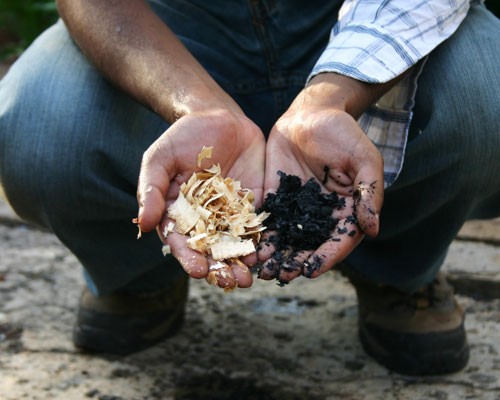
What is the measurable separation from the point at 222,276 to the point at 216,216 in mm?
207

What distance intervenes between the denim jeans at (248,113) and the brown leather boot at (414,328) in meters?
0.07

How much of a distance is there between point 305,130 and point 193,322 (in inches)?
32.6

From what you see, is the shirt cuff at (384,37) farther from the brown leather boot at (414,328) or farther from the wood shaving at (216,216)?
the brown leather boot at (414,328)

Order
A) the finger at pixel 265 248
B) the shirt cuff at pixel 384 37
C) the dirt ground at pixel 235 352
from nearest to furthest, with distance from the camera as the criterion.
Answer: the finger at pixel 265 248
the shirt cuff at pixel 384 37
the dirt ground at pixel 235 352

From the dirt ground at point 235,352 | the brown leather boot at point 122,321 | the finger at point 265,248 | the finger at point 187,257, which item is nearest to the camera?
the finger at point 187,257

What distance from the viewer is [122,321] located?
6.45 ft

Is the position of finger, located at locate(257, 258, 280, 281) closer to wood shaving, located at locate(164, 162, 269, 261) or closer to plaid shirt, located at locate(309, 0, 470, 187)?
wood shaving, located at locate(164, 162, 269, 261)

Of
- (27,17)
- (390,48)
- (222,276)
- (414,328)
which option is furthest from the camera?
(27,17)

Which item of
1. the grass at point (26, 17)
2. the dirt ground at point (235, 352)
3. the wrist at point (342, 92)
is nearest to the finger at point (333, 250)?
the wrist at point (342, 92)

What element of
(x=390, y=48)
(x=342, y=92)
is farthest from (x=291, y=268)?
(x=390, y=48)

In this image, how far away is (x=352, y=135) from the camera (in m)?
1.43

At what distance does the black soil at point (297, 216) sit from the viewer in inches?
57.4

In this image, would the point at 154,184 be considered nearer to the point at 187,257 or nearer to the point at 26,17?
the point at 187,257

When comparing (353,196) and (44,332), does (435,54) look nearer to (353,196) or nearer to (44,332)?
(353,196)
